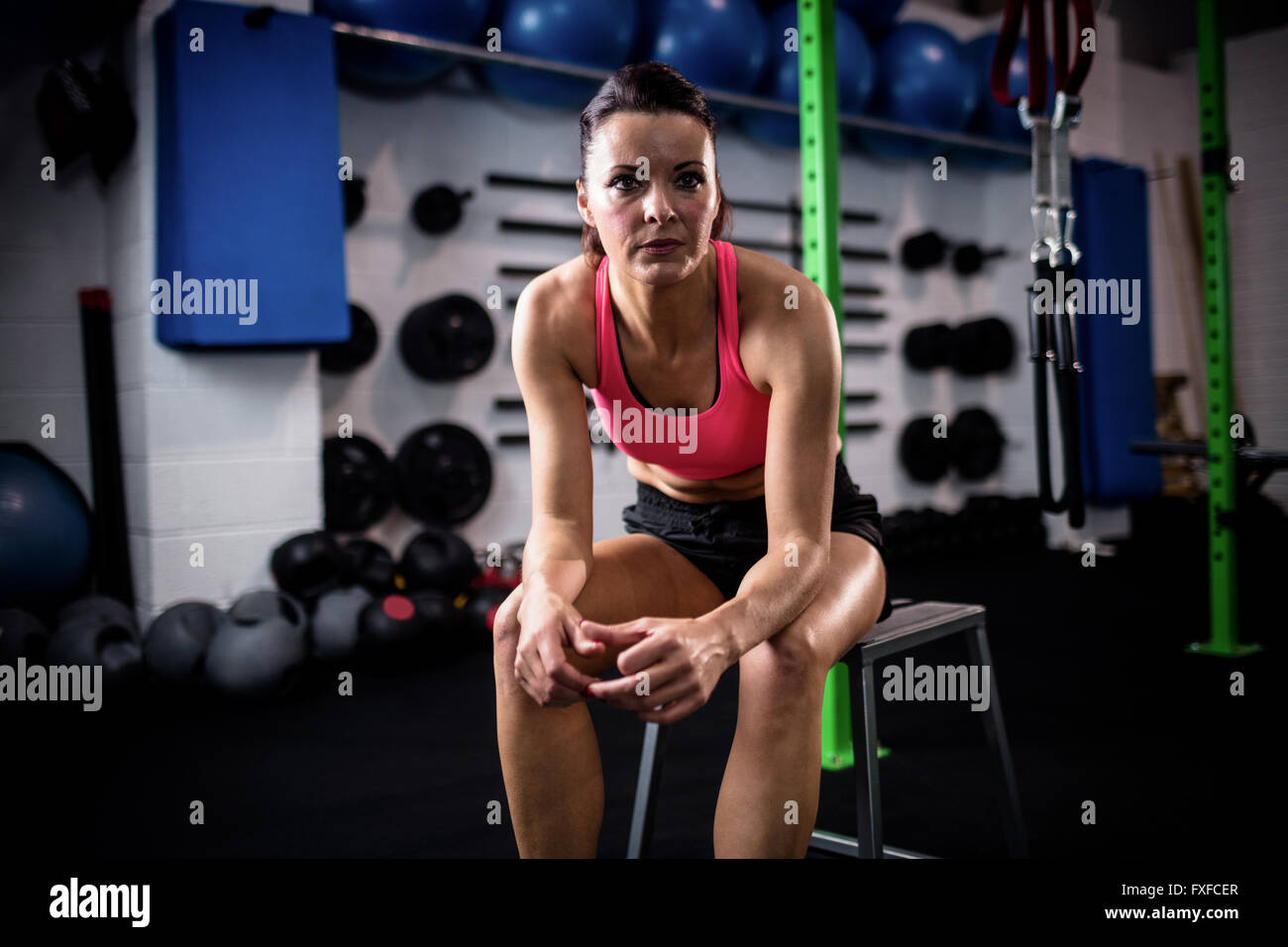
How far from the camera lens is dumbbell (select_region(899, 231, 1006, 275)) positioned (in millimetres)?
5359

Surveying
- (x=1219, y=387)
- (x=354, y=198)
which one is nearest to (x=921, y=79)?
(x=1219, y=387)

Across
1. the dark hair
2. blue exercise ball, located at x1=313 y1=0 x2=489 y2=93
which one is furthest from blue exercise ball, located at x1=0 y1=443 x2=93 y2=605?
the dark hair

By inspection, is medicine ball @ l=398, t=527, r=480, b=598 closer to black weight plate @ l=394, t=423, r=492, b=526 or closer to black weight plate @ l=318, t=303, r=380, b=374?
black weight plate @ l=394, t=423, r=492, b=526

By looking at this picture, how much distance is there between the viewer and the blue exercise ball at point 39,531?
9.05 feet

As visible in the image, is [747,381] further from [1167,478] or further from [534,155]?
[1167,478]

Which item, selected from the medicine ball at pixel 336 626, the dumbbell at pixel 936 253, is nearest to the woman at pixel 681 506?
the medicine ball at pixel 336 626

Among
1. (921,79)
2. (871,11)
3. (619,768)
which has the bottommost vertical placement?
(619,768)

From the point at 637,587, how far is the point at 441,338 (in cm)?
277

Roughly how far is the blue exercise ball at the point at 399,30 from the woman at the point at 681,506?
243cm

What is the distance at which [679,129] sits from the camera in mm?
1146

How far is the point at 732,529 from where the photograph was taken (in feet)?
4.61

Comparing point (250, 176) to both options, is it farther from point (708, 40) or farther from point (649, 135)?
point (649, 135)

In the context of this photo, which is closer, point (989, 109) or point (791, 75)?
point (791, 75)

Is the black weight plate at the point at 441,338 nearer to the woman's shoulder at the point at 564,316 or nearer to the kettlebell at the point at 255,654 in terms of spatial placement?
the kettlebell at the point at 255,654
